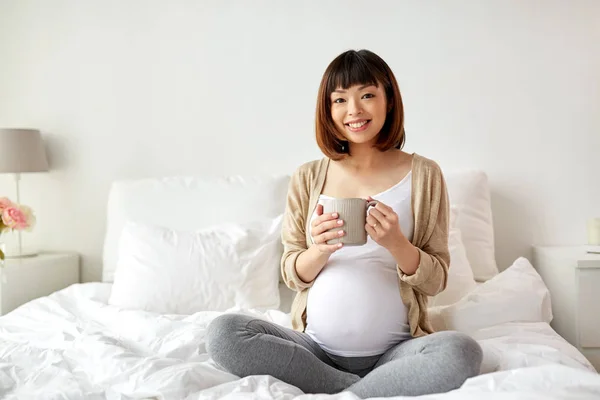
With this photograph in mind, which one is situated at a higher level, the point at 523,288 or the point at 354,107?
the point at 354,107

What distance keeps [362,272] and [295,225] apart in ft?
0.84

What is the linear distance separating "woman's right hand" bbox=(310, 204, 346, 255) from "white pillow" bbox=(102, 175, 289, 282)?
3.91ft

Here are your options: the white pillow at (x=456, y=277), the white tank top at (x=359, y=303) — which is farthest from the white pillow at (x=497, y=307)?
the white tank top at (x=359, y=303)

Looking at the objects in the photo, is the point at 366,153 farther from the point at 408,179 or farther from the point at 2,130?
the point at 2,130

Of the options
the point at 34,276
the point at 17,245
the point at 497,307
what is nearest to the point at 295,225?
the point at 497,307

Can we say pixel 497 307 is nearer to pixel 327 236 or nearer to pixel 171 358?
pixel 327 236

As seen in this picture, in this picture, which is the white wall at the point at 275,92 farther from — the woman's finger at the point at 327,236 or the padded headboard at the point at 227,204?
the woman's finger at the point at 327,236

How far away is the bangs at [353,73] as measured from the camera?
1.69m

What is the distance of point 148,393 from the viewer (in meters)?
1.36

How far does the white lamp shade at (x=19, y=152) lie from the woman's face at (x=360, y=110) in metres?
1.73

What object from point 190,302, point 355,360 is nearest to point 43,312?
point 190,302

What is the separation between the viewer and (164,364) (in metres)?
1.53

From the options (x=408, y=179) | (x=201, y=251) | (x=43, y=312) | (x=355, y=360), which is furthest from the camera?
(x=201, y=251)

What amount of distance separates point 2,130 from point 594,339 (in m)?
2.47
